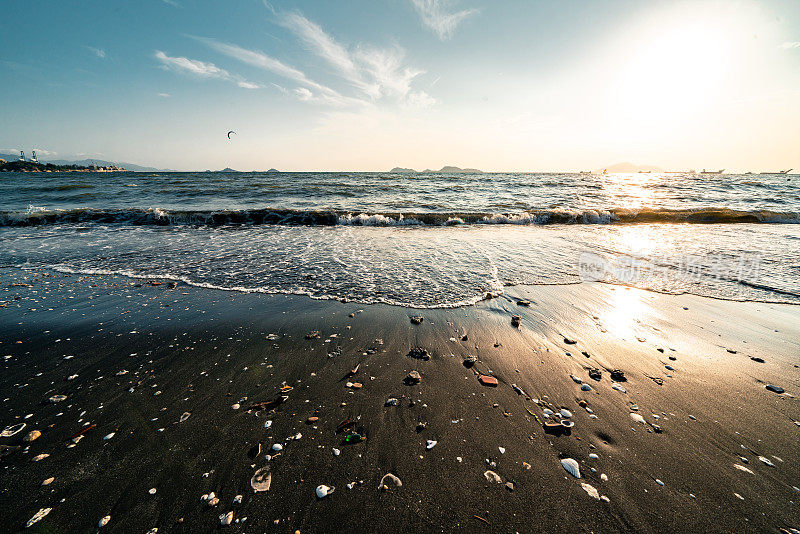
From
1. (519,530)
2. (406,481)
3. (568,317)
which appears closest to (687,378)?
(568,317)

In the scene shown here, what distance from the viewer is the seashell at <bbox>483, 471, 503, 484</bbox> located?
239 centimetres

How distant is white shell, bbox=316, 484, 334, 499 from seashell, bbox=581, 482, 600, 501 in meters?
2.09

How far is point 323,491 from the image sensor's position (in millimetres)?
2262

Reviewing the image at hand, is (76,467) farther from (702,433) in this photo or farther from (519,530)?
(702,433)

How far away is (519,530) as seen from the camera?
80.2 inches

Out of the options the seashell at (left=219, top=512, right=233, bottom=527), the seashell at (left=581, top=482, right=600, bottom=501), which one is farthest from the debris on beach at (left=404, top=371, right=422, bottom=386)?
the seashell at (left=219, top=512, right=233, bottom=527)

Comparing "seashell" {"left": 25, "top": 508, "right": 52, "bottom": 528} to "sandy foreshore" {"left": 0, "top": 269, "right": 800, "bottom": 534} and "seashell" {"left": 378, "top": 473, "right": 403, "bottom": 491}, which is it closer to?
"sandy foreshore" {"left": 0, "top": 269, "right": 800, "bottom": 534}

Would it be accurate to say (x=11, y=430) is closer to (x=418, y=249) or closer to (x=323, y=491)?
(x=323, y=491)

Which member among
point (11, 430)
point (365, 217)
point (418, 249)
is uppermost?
point (365, 217)

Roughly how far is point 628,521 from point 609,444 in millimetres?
731

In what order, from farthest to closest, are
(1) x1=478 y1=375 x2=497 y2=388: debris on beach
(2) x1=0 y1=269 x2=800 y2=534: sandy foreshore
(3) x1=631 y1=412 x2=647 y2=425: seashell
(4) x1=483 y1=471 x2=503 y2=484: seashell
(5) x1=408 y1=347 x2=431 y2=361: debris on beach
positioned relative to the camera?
(5) x1=408 y1=347 x2=431 y2=361: debris on beach
(1) x1=478 y1=375 x2=497 y2=388: debris on beach
(3) x1=631 y1=412 x2=647 y2=425: seashell
(4) x1=483 y1=471 x2=503 y2=484: seashell
(2) x1=0 y1=269 x2=800 y2=534: sandy foreshore

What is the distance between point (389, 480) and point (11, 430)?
3794mm

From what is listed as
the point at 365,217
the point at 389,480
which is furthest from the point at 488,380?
the point at 365,217

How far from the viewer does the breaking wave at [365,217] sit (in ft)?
51.9
